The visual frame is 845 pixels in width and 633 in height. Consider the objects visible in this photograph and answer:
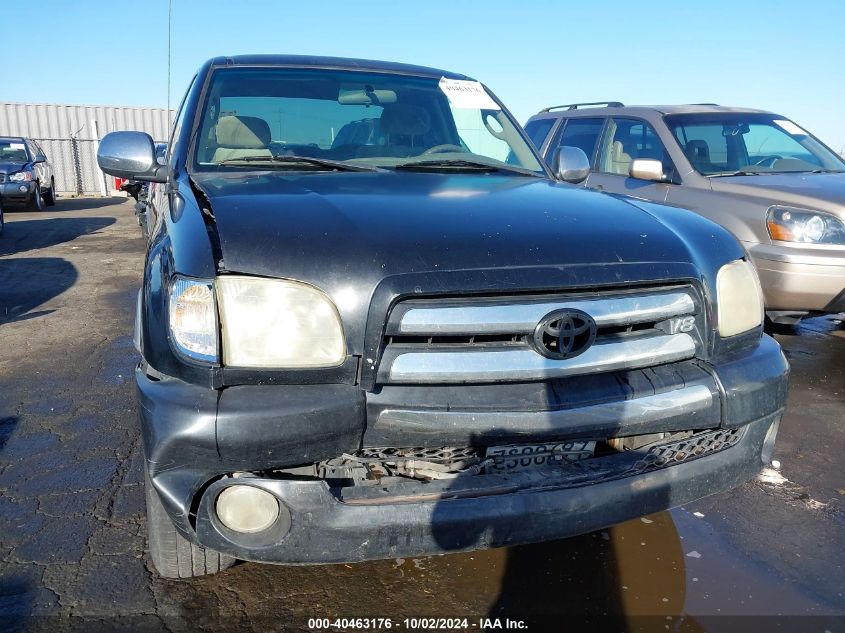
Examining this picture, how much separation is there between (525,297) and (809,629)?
1.39m

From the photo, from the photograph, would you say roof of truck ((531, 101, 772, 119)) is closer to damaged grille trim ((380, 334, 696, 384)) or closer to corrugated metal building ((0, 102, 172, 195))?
damaged grille trim ((380, 334, 696, 384))

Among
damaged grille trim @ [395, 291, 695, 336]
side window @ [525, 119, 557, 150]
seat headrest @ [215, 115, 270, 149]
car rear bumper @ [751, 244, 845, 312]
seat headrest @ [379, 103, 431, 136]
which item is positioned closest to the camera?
damaged grille trim @ [395, 291, 695, 336]

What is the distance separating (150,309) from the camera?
1.93 m

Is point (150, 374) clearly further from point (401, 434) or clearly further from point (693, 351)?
point (693, 351)

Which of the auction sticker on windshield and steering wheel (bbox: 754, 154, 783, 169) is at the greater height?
the auction sticker on windshield

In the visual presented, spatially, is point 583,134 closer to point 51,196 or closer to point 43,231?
point 43,231

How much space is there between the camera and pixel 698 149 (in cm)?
553

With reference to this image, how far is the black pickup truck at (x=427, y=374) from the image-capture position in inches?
68.7

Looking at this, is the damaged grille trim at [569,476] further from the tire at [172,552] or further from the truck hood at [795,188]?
the truck hood at [795,188]

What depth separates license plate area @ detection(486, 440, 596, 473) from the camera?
1900 millimetres

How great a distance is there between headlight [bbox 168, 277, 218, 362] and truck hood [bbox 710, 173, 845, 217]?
4.21 meters

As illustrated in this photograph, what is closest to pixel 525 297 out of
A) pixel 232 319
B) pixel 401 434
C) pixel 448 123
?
pixel 401 434

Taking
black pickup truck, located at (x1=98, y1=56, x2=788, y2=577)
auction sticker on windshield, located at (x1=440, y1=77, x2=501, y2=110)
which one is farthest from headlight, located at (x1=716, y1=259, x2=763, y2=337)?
auction sticker on windshield, located at (x1=440, y1=77, x2=501, y2=110)

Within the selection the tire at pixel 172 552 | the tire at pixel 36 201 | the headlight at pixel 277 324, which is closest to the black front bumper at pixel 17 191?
the tire at pixel 36 201
